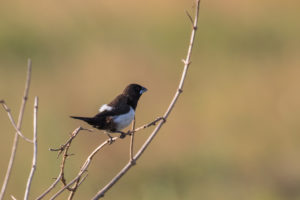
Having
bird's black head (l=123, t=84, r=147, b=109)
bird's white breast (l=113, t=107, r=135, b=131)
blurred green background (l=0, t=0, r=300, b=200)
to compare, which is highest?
bird's black head (l=123, t=84, r=147, b=109)

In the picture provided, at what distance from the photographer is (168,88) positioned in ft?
38.4

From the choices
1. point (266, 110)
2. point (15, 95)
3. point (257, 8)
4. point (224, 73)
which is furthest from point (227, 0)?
point (15, 95)

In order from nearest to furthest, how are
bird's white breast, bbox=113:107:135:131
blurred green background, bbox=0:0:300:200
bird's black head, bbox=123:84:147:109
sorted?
bird's white breast, bbox=113:107:135:131
bird's black head, bbox=123:84:147:109
blurred green background, bbox=0:0:300:200

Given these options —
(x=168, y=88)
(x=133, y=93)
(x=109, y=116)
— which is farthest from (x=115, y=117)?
(x=168, y=88)

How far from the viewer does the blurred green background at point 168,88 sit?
9039 mm

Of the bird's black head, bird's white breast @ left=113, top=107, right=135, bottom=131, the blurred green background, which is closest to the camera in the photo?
bird's white breast @ left=113, top=107, right=135, bottom=131

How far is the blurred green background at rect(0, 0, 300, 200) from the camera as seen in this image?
9.04m

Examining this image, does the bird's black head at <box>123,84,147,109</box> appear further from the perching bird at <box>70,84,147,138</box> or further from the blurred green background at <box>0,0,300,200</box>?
the blurred green background at <box>0,0,300,200</box>

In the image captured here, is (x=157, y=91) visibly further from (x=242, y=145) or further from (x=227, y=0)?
(x=227, y=0)

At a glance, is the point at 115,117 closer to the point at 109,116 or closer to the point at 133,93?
the point at 109,116

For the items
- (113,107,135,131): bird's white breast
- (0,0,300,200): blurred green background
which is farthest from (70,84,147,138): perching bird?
(0,0,300,200): blurred green background

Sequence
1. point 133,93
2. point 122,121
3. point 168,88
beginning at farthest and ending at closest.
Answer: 1. point 168,88
2. point 133,93
3. point 122,121

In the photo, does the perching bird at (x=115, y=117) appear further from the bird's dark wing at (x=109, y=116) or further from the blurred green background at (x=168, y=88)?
the blurred green background at (x=168, y=88)

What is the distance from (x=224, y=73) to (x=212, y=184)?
3.18 meters
